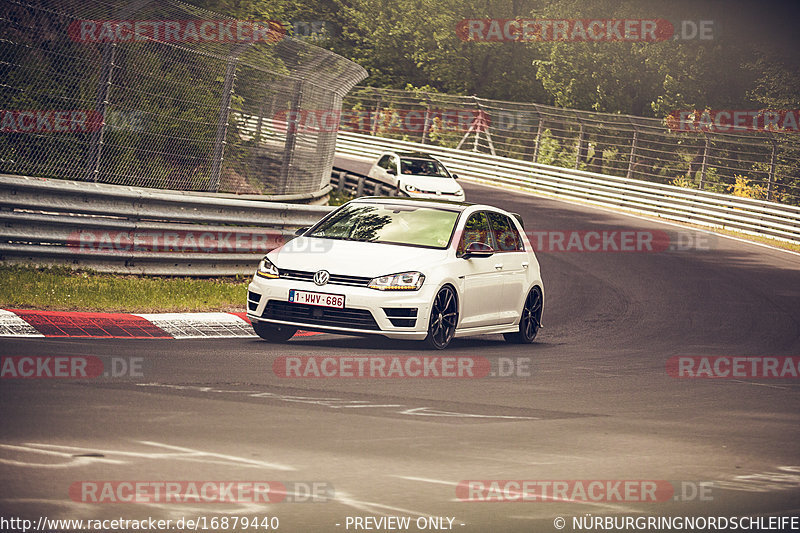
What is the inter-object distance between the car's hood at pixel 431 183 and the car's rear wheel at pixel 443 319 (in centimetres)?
1860

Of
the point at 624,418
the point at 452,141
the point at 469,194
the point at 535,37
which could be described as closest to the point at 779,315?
the point at 624,418

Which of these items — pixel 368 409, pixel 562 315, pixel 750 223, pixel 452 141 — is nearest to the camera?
pixel 368 409

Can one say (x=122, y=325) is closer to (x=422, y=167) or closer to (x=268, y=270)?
(x=268, y=270)

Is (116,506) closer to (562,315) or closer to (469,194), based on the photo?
(562,315)

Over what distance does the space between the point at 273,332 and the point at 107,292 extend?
195cm

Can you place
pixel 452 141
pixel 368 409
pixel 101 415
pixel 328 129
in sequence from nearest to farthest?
pixel 101 415 < pixel 368 409 < pixel 328 129 < pixel 452 141

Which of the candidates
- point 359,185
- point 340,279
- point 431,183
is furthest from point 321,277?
point 431,183

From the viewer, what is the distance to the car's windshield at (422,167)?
1241 inches

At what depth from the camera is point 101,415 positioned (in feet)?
23.1

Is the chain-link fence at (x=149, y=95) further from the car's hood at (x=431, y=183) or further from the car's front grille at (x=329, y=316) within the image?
the car's hood at (x=431, y=183)

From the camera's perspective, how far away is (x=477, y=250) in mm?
12164

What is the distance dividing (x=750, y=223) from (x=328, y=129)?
15.2m

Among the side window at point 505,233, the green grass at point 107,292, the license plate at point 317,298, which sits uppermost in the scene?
the side window at point 505,233

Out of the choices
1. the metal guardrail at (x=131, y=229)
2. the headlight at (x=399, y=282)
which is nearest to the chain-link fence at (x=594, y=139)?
the metal guardrail at (x=131, y=229)
